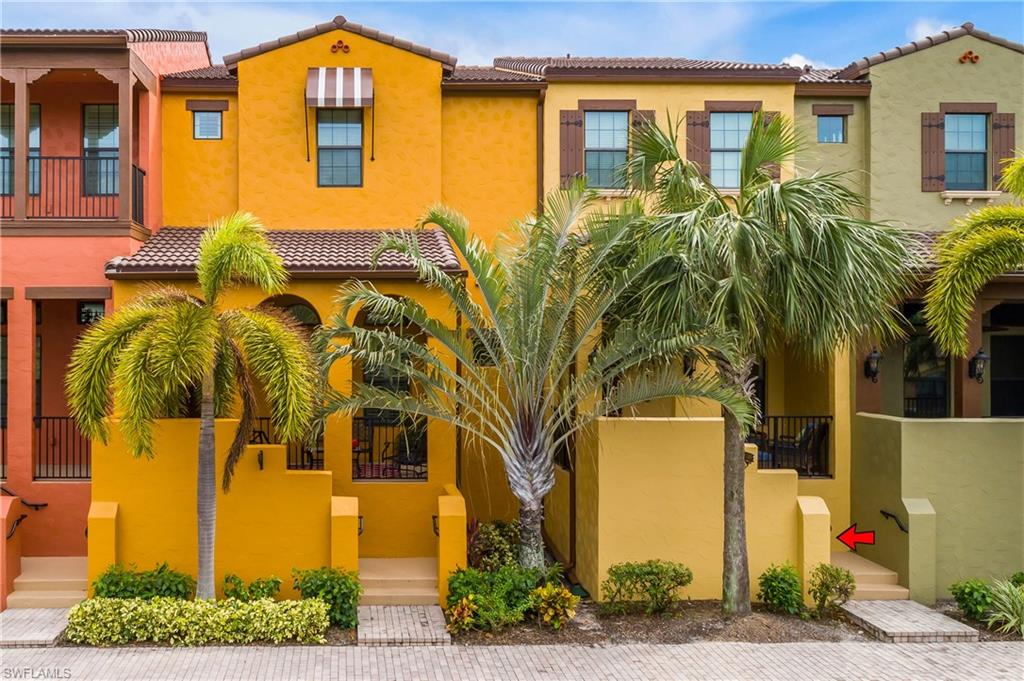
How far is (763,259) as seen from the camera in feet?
34.9

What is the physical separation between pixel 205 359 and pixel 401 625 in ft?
14.2

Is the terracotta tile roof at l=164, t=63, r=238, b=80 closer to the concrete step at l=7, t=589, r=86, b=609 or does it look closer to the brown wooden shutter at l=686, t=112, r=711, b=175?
the brown wooden shutter at l=686, t=112, r=711, b=175

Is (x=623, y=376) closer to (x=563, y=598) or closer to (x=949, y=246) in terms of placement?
(x=563, y=598)

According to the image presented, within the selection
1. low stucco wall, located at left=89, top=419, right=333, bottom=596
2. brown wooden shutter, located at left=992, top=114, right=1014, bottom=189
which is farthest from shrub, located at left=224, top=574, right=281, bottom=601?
brown wooden shutter, located at left=992, top=114, right=1014, bottom=189

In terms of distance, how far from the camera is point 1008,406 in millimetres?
17297

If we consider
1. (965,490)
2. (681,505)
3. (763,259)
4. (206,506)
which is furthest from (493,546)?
(965,490)

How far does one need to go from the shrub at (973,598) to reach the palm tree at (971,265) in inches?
130

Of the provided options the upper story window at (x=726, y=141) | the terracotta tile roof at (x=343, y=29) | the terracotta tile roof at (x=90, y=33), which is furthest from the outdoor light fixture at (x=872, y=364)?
the terracotta tile roof at (x=90, y=33)

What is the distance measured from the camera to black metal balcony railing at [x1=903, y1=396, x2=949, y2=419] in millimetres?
16625

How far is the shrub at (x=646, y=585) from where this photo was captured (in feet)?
37.9

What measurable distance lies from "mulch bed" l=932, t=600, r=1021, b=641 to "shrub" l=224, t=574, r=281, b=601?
9.59m

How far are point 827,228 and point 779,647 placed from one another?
542 centimetres

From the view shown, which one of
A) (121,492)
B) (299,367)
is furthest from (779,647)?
(121,492)

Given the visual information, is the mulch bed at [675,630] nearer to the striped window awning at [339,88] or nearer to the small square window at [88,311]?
the striped window awning at [339,88]
